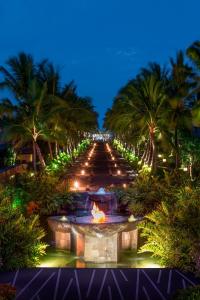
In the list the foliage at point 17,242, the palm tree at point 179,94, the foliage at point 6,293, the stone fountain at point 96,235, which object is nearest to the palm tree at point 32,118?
the palm tree at point 179,94

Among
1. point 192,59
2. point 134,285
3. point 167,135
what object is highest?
point 192,59

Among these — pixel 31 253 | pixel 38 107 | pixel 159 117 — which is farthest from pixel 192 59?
pixel 31 253

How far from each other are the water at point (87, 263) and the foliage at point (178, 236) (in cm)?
51

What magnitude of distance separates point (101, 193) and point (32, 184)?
293cm

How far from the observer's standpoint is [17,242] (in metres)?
11.8

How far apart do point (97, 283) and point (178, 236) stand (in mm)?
2584

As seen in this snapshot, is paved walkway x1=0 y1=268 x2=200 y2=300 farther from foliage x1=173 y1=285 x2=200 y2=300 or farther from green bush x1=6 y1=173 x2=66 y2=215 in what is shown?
green bush x1=6 y1=173 x2=66 y2=215

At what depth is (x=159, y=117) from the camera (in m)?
30.1

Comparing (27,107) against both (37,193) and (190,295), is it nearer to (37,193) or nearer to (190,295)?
(37,193)

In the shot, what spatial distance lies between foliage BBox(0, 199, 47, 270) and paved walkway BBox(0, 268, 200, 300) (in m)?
0.55

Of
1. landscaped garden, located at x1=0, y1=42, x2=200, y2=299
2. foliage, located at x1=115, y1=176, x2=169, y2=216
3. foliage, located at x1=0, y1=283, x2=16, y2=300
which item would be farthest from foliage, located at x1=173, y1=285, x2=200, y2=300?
foliage, located at x1=115, y1=176, x2=169, y2=216

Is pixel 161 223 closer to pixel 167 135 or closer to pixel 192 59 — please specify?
pixel 192 59

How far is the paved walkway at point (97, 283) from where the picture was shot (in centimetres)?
956

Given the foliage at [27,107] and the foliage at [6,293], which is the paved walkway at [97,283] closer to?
the foliage at [6,293]
